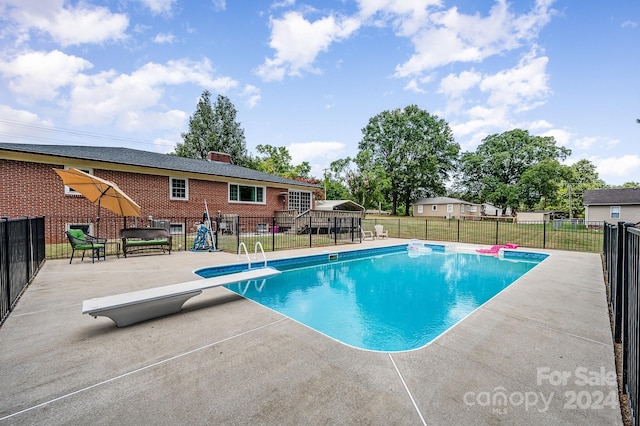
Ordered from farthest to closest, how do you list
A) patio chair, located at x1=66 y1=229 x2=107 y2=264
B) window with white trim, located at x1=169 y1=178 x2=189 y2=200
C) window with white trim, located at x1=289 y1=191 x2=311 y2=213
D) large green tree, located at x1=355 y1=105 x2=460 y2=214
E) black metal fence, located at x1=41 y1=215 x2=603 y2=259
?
large green tree, located at x1=355 y1=105 x2=460 y2=214 < window with white trim, located at x1=289 y1=191 x2=311 y2=213 < window with white trim, located at x1=169 y1=178 x2=189 y2=200 < black metal fence, located at x1=41 y1=215 x2=603 y2=259 < patio chair, located at x1=66 y1=229 x2=107 y2=264

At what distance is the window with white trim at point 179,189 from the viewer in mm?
14106

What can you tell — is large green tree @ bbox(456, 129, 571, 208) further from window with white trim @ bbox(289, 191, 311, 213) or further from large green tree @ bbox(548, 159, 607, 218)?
window with white trim @ bbox(289, 191, 311, 213)

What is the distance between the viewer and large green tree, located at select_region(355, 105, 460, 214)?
40656 mm

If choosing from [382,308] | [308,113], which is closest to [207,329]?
[382,308]

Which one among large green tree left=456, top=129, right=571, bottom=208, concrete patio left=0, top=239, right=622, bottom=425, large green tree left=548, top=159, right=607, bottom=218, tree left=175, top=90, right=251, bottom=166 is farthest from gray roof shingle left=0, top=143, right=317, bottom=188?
large green tree left=548, top=159, right=607, bottom=218

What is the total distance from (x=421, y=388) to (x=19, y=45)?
2029 cm

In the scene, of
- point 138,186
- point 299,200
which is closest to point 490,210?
point 299,200

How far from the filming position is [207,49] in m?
15.3

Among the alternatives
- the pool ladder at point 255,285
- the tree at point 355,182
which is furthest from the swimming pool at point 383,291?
the tree at point 355,182

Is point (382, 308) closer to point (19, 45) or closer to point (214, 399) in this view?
point (214, 399)

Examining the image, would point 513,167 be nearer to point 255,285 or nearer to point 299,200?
point 299,200

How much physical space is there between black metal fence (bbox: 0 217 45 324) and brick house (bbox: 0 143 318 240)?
6.44 metres

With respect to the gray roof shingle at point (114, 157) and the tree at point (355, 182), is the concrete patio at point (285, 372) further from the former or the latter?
the tree at point (355, 182)

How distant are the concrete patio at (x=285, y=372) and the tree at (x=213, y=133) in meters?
33.4
